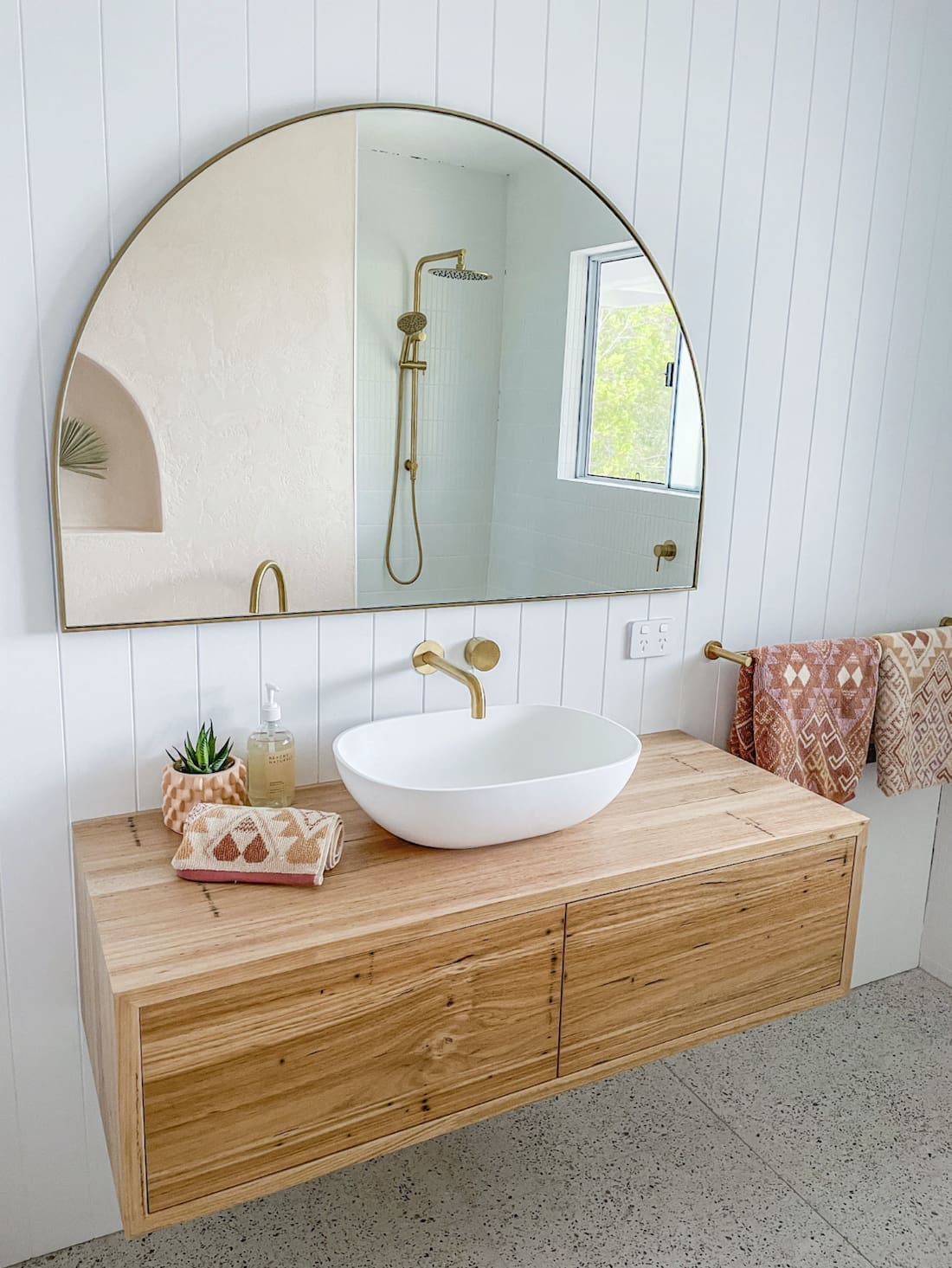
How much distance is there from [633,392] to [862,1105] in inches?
64.4

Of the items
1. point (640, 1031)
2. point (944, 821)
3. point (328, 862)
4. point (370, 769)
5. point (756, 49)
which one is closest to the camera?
point (328, 862)

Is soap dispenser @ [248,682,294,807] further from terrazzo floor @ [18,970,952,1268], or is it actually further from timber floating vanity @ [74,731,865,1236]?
terrazzo floor @ [18,970,952,1268]

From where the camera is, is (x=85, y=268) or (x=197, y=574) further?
(x=197, y=574)

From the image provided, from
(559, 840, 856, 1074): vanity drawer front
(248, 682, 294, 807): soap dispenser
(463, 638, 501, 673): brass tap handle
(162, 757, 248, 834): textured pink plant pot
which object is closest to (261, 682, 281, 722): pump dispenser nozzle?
(248, 682, 294, 807): soap dispenser

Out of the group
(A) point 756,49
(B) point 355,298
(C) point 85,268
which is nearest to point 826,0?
(A) point 756,49

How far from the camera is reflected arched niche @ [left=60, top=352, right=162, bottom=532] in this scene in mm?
1477

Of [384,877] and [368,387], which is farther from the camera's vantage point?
[368,387]

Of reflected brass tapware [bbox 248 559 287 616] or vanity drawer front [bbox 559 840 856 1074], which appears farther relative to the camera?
reflected brass tapware [bbox 248 559 287 616]

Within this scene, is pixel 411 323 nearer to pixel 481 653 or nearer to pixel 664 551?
pixel 481 653

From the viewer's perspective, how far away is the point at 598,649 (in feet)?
6.64

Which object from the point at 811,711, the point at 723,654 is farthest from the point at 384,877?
the point at 811,711

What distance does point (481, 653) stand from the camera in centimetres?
185

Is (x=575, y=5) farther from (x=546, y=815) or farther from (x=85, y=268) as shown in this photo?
(x=546, y=815)

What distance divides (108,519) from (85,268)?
1.18 feet
